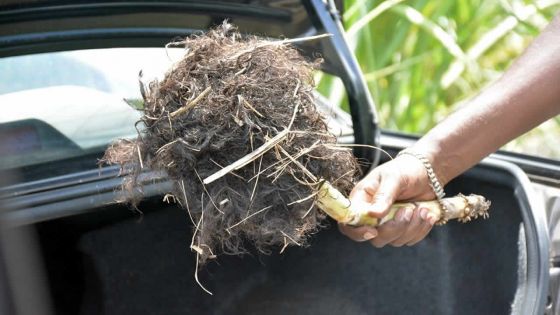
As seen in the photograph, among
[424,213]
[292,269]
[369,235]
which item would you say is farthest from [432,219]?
[292,269]

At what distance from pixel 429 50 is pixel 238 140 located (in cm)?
266

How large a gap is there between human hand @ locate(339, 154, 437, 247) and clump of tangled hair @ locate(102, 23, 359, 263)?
0.16 m

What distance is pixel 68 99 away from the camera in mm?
1812

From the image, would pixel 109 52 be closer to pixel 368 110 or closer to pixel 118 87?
pixel 118 87

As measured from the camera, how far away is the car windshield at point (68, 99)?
169cm

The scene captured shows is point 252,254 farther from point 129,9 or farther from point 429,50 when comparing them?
point 429,50

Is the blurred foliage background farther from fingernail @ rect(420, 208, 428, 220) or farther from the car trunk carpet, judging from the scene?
fingernail @ rect(420, 208, 428, 220)

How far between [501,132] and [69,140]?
0.91 meters

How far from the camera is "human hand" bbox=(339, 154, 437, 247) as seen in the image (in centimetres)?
144

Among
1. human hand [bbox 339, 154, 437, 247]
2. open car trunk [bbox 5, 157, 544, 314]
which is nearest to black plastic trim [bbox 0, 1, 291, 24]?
open car trunk [bbox 5, 157, 544, 314]

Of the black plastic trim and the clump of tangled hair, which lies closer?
the clump of tangled hair

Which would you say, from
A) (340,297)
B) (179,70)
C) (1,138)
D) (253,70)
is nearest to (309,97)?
(253,70)

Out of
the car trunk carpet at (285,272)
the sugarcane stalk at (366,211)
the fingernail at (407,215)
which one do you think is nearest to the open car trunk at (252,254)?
the car trunk carpet at (285,272)

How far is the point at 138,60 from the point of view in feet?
6.15
